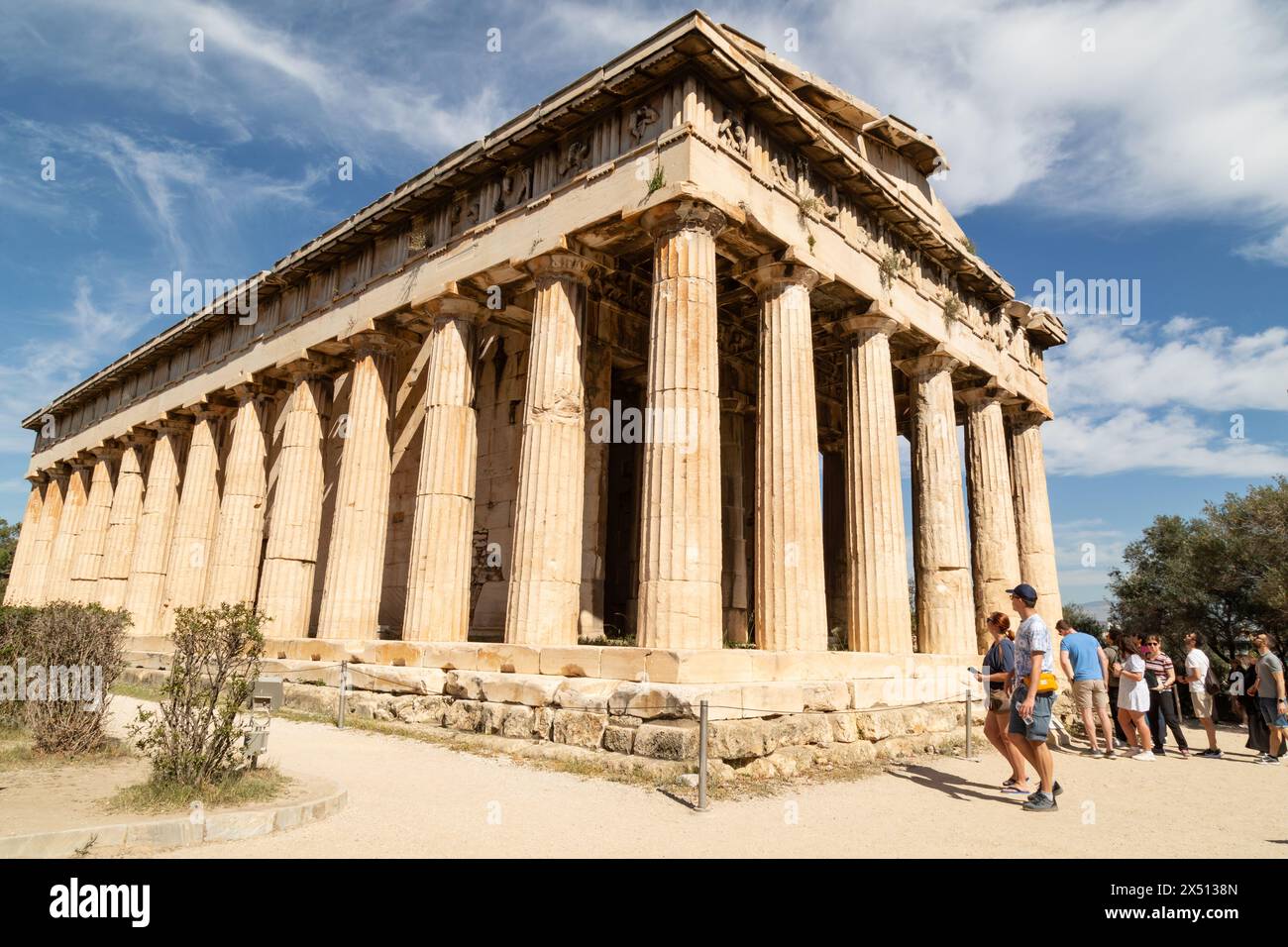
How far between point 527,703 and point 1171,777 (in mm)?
8544

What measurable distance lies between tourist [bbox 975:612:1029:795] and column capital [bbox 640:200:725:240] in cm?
697

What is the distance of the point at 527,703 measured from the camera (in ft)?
35.7

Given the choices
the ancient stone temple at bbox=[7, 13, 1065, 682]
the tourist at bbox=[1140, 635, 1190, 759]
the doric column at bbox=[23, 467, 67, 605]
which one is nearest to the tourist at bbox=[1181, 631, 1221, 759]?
the tourist at bbox=[1140, 635, 1190, 759]

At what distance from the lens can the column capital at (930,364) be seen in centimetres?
1750

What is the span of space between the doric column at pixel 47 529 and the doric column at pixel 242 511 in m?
16.9

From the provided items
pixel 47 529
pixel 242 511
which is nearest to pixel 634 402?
pixel 242 511

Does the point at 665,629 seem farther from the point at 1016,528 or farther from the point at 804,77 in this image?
the point at 1016,528

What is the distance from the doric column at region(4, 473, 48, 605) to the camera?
32875 mm

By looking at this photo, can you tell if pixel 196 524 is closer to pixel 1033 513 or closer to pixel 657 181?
pixel 657 181

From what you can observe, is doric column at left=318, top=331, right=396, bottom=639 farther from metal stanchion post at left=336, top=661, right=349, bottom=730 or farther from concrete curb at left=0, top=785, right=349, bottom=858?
concrete curb at left=0, top=785, right=349, bottom=858

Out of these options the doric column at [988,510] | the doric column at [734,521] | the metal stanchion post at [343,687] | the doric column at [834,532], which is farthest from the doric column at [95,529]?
the doric column at [988,510]

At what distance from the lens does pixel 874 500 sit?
1457cm

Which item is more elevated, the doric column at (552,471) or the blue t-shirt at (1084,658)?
the doric column at (552,471)

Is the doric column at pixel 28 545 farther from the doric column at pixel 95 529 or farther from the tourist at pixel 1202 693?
the tourist at pixel 1202 693
